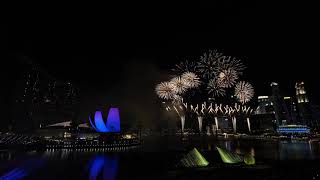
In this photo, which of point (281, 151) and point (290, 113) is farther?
point (290, 113)

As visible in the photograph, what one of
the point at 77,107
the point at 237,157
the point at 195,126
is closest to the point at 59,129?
the point at 77,107

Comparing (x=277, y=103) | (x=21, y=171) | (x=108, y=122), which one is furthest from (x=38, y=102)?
(x=277, y=103)

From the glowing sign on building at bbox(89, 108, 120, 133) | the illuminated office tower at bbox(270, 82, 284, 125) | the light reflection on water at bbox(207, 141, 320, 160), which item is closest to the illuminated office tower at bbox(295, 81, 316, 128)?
the illuminated office tower at bbox(270, 82, 284, 125)

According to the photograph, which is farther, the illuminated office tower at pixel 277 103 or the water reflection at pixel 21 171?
the illuminated office tower at pixel 277 103

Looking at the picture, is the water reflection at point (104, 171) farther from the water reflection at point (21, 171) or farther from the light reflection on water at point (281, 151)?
the light reflection on water at point (281, 151)

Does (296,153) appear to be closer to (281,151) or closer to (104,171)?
(281,151)

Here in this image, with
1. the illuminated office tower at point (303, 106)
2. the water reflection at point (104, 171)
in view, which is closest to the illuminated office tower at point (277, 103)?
the illuminated office tower at point (303, 106)

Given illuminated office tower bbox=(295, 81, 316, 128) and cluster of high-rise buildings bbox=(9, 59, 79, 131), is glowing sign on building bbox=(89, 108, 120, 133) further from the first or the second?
illuminated office tower bbox=(295, 81, 316, 128)

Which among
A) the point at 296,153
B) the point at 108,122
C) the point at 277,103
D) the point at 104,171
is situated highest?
the point at 277,103
